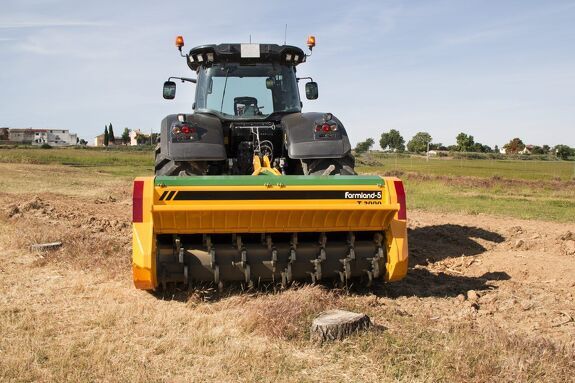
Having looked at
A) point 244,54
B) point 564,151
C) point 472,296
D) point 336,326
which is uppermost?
point 244,54

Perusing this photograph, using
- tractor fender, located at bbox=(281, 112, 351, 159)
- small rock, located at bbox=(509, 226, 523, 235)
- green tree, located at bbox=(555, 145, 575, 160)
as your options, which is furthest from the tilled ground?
green tree, located at bbox=(555, 145, 575, 160)

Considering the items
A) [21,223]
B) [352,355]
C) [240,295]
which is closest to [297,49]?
[240,295]

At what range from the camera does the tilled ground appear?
3471 millimetres

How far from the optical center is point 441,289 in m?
5.78

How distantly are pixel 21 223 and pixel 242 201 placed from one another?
224 inches

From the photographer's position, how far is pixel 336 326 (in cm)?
395

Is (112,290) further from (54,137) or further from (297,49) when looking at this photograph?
(54,137)

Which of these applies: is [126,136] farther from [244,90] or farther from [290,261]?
[290,261]

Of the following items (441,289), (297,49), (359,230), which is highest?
(297,49)

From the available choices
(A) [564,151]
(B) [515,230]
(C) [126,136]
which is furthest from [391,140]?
(B) [515,230]

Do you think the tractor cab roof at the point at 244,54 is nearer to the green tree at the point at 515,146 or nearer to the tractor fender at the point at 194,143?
the tractor fender at the point at 194,143

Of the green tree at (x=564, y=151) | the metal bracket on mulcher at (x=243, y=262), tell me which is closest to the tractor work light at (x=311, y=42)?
the metal bracket on mulcher at (x=243, y=262)

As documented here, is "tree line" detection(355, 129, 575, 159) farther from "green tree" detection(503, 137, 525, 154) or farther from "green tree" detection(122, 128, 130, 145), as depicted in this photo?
"green tree" detection(122, 128, 130, 145)

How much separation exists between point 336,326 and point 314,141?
237 cm
